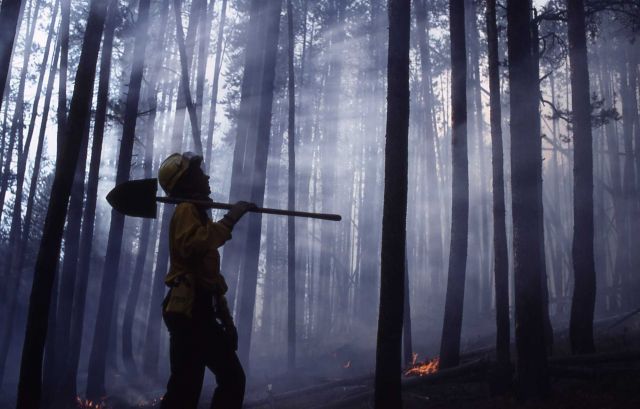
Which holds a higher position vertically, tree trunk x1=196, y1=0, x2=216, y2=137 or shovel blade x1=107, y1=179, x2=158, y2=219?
tree trunk x1=196, y1=0, x2=216, y2=137

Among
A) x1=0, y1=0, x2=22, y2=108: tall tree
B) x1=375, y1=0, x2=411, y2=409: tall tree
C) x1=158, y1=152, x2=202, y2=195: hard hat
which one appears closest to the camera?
x1=158, y1=152, x2=202, y2=195: hard hat

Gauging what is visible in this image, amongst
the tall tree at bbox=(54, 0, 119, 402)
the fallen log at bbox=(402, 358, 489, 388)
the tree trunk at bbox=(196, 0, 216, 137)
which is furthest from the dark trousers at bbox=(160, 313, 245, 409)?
the tree trunk at bbox=(196, 0, 216, 137)

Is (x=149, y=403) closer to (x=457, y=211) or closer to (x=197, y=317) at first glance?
(x=457, y=211)

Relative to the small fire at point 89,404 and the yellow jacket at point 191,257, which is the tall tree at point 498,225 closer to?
the yellow jacket at point 191,257

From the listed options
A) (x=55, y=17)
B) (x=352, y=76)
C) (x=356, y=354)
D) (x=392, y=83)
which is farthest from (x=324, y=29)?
(x=392, y=83)

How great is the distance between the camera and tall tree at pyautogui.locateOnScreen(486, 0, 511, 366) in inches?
328

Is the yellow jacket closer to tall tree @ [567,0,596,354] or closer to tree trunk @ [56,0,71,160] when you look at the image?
tall tree @ [567,0,596,354]

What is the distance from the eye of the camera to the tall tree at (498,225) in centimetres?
832

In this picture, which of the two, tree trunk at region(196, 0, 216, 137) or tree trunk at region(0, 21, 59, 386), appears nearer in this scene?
tree trunk at region(0, 21, 59, 386)

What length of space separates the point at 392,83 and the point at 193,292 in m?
4.59

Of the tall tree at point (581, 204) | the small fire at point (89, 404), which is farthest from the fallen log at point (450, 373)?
the small fire at point (89, 404)

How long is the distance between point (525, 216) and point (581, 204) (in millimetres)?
2655

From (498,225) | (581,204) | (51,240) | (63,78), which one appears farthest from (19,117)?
(581,204)

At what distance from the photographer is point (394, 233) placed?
675 cm
